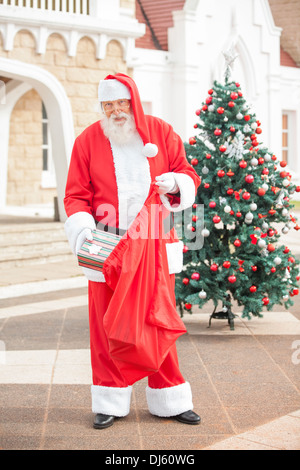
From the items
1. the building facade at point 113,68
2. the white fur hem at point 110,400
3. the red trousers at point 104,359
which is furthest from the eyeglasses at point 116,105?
the building facade at point 113,68

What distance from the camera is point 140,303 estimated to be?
12.5ft

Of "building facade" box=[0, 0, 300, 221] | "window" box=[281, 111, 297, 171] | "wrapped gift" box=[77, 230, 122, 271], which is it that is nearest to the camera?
"wrapped gift" box=[77, 230, 122, 271]

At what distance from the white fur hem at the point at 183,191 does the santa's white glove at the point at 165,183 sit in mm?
52

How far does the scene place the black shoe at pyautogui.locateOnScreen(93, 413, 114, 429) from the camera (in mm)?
3990

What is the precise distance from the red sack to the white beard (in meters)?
0.37

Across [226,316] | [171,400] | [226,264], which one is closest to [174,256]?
[171,400]

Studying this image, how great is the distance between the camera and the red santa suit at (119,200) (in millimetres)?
4059

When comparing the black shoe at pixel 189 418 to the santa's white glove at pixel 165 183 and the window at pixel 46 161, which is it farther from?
the window at pixel 46 161

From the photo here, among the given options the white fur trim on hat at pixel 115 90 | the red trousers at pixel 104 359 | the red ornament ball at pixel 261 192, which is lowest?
the red trousers at pixel 104 359

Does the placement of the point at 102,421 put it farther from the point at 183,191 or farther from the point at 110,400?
the point at 183,191

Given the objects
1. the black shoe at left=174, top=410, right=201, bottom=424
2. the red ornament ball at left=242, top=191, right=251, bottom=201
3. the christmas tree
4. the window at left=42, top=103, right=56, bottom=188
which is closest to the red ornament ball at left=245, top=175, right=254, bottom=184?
the christmas tree

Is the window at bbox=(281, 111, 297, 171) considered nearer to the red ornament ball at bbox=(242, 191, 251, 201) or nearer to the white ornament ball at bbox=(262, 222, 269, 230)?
the white ornament ball at bbox=(262, 222, 269, 230)

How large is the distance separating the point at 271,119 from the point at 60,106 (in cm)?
902

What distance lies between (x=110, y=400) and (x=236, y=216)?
2.47 metres
